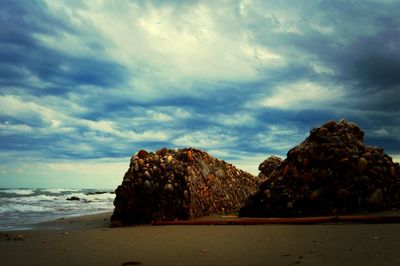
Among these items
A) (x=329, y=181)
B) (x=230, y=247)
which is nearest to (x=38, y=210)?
Answer: (x=329, y=181)

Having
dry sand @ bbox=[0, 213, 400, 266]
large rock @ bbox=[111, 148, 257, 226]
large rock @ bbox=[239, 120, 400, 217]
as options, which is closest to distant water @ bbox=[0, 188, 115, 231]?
large rock @ bbox=[111, 148, 257, 226]

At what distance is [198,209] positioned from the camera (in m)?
5.00

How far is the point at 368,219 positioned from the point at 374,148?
5.24ft

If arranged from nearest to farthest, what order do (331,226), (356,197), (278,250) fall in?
1. (278,250)
2. (331,226)
3. (356,197)

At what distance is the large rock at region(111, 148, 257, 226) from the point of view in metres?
4.88

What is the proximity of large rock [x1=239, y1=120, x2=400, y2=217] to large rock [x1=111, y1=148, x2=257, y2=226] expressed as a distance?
818 millimetres

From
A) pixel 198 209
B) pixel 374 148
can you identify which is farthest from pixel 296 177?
pixel 198 209

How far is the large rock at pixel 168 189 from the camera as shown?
192 inches

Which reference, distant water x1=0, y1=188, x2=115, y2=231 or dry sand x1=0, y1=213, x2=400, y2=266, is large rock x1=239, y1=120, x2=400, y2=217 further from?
distant water x1=0, y1=188, x2=115, y2=231

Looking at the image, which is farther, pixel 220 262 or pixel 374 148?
pixel 374 148

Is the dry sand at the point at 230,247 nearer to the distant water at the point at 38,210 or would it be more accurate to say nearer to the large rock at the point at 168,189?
the large rock at the point at 168,189

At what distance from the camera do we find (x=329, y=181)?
13.9 ft

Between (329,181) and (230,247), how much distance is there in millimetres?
2128

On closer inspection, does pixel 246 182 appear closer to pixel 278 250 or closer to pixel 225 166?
pixel 225 166
